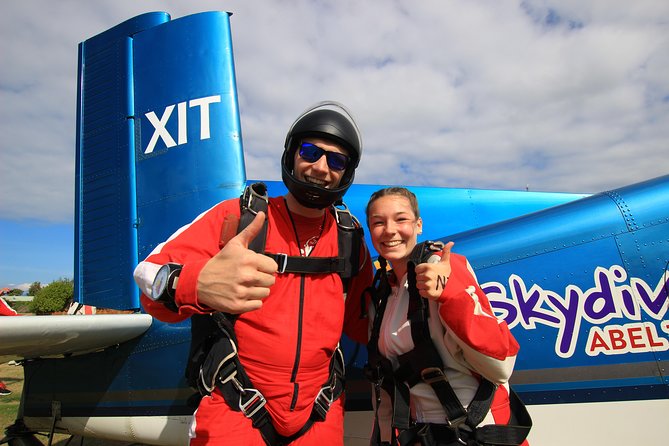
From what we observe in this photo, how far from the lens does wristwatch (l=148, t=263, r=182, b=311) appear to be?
1346mm

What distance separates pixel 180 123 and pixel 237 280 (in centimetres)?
276

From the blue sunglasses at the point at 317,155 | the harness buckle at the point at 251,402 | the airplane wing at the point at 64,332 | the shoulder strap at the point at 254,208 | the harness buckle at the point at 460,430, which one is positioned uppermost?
the blue sunglasses at the point at 317,155

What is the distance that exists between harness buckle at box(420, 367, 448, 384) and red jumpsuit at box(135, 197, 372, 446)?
0.46 meters

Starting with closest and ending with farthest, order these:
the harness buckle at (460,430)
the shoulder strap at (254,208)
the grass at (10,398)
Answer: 1. the harness buckle at (460,430)
2. the shoulder strap at (254,208)
3. the grass at (10,398)

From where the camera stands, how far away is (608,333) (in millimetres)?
1971

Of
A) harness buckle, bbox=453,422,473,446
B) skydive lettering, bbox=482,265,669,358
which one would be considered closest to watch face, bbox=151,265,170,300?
harness buckle, bbox=453,422,473,446

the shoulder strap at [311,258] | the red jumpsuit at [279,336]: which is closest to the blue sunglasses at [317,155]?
the shoulder strap at [311,258]

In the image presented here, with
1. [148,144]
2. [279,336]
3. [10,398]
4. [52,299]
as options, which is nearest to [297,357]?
[279,336]

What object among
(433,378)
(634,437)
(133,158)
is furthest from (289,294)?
(133,158)

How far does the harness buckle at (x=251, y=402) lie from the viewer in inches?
62.8

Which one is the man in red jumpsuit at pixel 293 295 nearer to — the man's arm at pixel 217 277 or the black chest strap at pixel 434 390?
the man's arm at pixel 217 277

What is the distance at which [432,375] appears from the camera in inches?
59.6

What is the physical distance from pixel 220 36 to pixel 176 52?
428 millimetres

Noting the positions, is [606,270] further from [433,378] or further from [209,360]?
[209,360]
